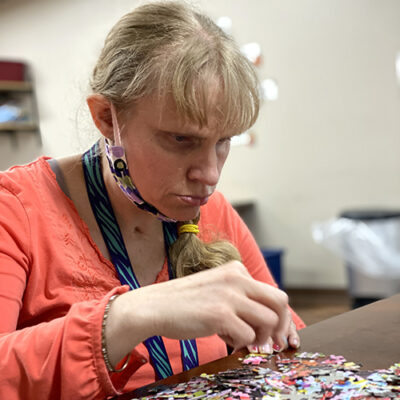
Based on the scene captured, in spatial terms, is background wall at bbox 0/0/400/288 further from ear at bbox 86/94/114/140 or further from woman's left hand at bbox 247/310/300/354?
woman's left hand at bbox 247/310/300/354

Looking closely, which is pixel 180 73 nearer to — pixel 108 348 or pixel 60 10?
pixel 108 348

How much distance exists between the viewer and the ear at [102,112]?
1118mm

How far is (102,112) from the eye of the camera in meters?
1.13

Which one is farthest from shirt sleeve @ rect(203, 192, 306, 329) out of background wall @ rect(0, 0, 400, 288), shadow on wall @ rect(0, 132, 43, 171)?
shadow on wall @ rect(0, 132, 43, 171)

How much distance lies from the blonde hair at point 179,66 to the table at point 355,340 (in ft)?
1.38

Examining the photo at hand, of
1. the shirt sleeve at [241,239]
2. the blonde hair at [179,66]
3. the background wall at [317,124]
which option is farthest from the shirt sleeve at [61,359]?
the background wall at [317,124]

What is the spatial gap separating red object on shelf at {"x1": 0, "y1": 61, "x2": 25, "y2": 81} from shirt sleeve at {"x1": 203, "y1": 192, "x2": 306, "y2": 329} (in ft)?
18.2

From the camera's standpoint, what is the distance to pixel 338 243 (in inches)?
175

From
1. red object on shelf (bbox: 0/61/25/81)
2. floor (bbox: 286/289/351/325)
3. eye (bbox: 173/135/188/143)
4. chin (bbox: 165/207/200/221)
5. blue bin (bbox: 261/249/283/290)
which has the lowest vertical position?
floor (bbox: 286/289/351/325)

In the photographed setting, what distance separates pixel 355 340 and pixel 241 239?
50 cm

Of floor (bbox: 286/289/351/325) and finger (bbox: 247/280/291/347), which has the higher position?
finger (bbox: 247/280/291/347)

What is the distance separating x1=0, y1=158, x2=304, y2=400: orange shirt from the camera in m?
0.82

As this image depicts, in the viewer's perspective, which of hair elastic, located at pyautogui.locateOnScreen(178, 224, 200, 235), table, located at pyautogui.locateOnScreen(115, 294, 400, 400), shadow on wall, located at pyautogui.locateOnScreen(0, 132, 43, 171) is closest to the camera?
table, located at pyautogui.locateOnScreen(115, 294, 400, 400)

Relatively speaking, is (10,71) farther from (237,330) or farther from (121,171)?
(237,330)
